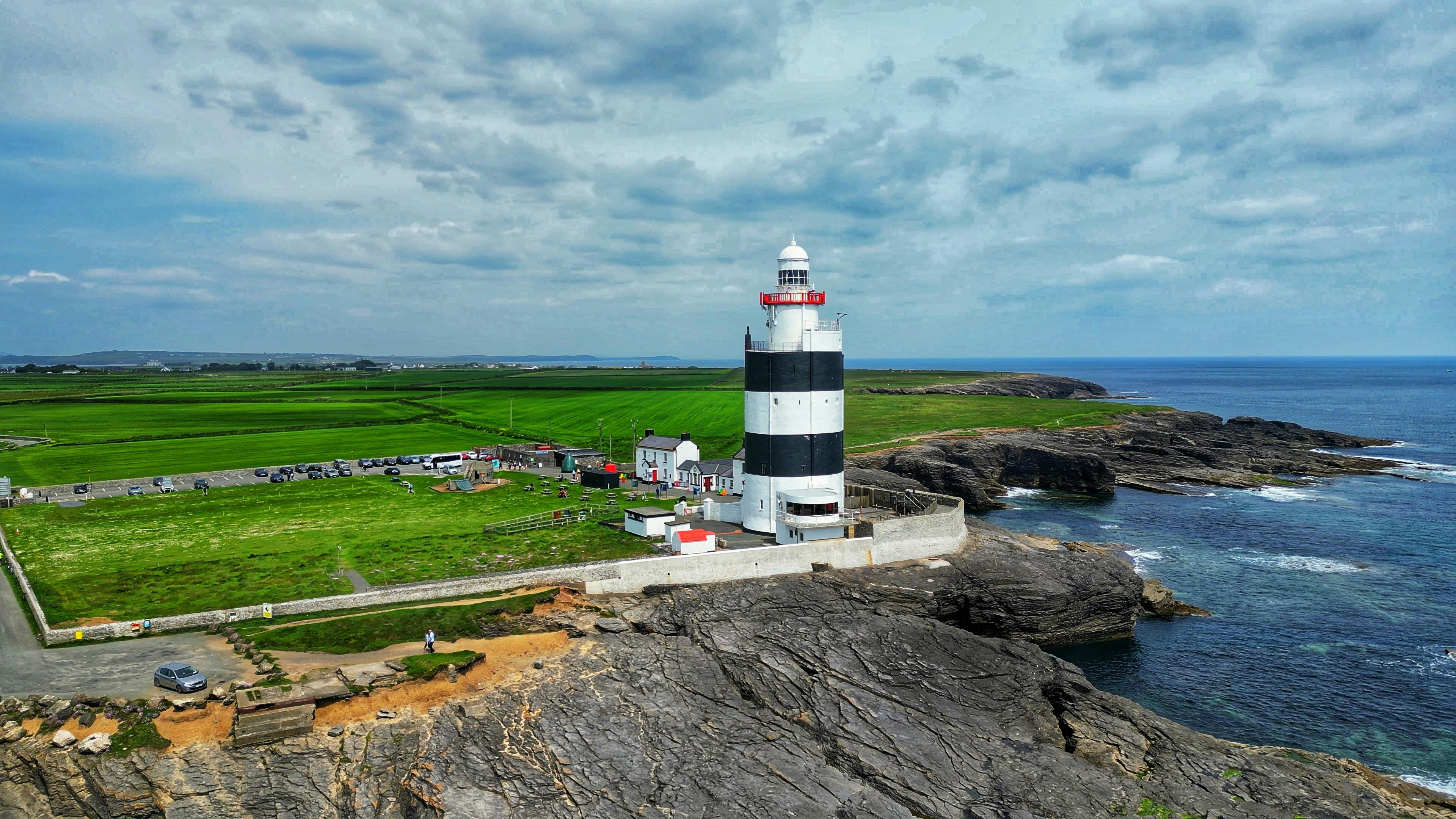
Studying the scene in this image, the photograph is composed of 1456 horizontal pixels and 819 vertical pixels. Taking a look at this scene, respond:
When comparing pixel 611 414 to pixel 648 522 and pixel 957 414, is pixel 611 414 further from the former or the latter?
pixel 648 522

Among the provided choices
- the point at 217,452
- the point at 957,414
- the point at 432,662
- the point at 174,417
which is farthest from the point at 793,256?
the point at 174,417

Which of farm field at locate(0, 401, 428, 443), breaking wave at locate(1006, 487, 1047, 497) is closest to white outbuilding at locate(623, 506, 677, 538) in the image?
breaking wave at locate(1006, 487, 1047, 497)

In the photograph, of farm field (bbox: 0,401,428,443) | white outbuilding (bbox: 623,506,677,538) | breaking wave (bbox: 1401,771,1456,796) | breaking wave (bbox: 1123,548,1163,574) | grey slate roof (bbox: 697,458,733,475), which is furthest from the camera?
farm field (bbox: 0,401,428,443)

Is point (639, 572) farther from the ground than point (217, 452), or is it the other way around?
point (639, 572)

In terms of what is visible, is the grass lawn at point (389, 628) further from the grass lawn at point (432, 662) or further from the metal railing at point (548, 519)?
the metal railing at point (548, 519)

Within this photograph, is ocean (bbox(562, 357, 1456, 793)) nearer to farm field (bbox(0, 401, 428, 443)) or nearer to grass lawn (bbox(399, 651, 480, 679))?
grass lawn (bbox(399, 651, 480, 679))

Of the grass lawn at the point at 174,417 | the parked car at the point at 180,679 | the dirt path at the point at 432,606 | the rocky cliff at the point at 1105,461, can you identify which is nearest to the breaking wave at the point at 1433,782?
the dirt path at the point at 432,606
